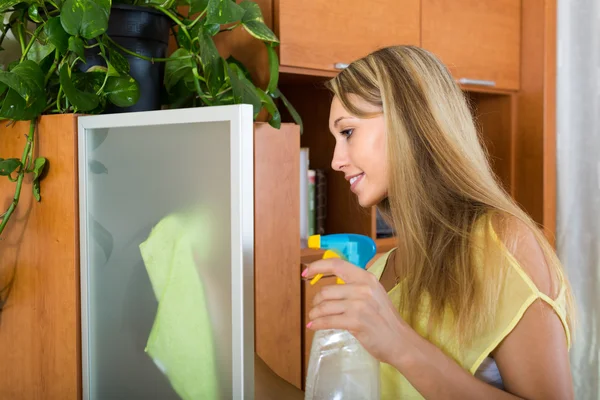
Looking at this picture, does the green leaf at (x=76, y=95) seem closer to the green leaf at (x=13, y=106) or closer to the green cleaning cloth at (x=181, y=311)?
the green leaf at (x=13, y=106)

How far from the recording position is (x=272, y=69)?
1.59 meters

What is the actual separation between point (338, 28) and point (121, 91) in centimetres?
75

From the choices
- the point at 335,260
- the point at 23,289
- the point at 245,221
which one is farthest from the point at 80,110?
the point at 335,260

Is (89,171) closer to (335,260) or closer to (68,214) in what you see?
(68,214)

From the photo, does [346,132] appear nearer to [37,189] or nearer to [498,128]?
[37,189]

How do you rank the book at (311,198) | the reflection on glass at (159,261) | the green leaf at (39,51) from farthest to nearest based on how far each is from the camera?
the book at (311,198) → the green leaf at (39,51) → the reflection on glass at (159,261)

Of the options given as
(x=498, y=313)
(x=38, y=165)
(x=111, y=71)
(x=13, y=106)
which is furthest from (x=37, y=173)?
(x=498, y=313)

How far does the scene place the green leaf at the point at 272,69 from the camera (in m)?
1.58

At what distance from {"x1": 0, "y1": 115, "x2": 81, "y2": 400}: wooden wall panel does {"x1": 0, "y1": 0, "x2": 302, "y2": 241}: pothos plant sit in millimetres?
35

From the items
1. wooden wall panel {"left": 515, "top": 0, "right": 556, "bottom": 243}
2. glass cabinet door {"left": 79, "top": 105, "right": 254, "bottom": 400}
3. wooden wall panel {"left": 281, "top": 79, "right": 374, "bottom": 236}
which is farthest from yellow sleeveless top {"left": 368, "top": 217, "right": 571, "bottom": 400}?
wooden wall panel {"left": 515, "top": 0, "right": 556, "bottom": 243}

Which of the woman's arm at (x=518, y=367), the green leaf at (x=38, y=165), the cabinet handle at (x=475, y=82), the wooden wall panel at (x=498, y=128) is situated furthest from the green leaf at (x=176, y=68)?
the wooden wall panel at (x=498, y=128)

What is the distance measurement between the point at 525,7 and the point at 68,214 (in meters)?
1.74

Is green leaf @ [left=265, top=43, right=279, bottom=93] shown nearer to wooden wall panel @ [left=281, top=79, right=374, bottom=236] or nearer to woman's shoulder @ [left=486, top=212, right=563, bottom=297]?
wooden wall panel @ [left=281, top=79, right=374, bottom=236]

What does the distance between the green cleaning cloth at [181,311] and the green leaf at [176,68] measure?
0.48 meters
